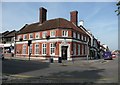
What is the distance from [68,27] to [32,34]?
10108 millimetres

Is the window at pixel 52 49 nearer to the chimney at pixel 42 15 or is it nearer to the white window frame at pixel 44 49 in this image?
the white window frame at pixel 44 49

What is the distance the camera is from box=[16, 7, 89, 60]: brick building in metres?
41.8

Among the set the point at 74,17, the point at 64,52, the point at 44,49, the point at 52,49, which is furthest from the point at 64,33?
the point at 74,17

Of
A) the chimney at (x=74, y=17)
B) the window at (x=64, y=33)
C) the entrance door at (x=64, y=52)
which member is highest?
the chimney at (x=74, y=17)

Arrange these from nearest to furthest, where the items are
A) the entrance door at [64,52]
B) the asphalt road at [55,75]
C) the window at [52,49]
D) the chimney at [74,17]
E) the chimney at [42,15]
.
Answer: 1. the asphalt road at [55,75]
2. the entrance door at [64,52]
3. the window at [52,49]
4. the chimney at [42,15]
5. the chimney at [74,17]

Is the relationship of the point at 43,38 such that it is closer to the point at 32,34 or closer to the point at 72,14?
the point at 32,34

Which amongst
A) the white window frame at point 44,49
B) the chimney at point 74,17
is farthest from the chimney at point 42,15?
Result: the white window frame at point 44,49

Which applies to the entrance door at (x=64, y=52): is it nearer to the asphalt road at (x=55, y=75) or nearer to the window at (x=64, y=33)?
the window at (x=64, y=33)

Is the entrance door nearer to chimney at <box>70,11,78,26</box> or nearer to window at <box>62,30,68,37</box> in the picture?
window at <box>62,30,68,37</box>

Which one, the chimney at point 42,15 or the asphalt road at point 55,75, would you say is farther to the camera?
the chimney at point 42,15

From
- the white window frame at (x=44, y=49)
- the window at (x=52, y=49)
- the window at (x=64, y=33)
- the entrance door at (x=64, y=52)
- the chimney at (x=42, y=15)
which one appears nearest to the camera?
the entrance door at (x=64, y=52)

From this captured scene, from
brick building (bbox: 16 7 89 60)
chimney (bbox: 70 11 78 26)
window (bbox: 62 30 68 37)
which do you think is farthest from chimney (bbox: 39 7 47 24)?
window (bbox: 62 30 68 37)

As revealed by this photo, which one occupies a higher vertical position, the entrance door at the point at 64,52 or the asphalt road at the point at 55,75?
the entrance door at the point at 64,52

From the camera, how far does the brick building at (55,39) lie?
4181 cm
